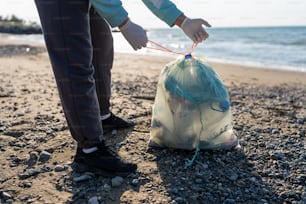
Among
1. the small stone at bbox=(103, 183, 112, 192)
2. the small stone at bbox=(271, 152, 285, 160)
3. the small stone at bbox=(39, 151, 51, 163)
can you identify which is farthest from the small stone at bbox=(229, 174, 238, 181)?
the small stone at bbox=(39, 151, 51, 163)

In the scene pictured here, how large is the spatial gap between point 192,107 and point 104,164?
0.62m

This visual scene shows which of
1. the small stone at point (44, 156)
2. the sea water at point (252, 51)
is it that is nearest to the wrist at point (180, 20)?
the sea water at point (252, 51)

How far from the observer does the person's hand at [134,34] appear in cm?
166

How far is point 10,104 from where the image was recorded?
3371mm

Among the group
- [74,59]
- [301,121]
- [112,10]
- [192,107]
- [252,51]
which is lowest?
[252,51]

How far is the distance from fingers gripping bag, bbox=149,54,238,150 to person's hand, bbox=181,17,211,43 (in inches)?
10.9

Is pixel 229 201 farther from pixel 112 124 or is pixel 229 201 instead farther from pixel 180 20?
pixel 112 124

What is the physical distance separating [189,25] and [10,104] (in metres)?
2.27

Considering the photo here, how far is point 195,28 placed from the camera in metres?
1.83

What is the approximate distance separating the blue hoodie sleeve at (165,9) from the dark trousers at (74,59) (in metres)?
0.33

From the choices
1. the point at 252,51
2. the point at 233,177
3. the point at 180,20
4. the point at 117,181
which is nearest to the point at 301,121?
the point at 233,177

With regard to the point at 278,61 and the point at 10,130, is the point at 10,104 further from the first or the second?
the point at 278,61

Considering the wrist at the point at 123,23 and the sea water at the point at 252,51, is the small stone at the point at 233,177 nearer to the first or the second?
the sea water at the point at 252,51

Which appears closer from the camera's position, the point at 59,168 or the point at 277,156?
the point at 59,168
